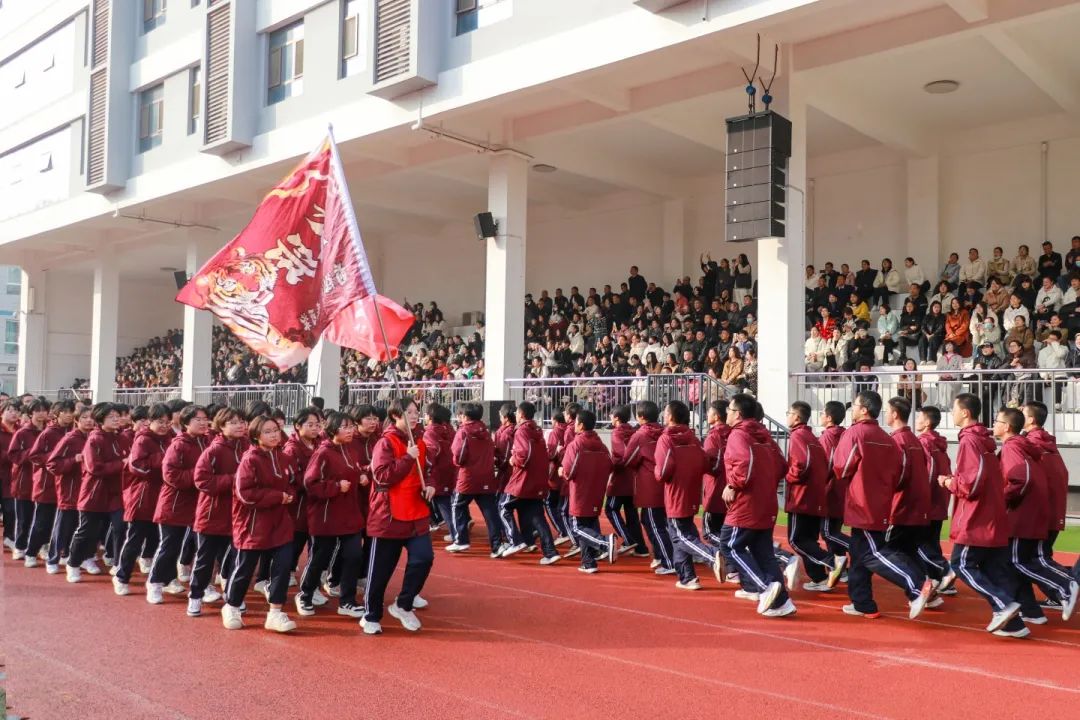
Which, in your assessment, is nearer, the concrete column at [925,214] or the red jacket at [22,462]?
the red jacket at [22,462]

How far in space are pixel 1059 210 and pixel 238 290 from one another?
15.0 metres

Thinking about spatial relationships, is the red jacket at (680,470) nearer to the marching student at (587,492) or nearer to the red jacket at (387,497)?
the marching student at (587,492)

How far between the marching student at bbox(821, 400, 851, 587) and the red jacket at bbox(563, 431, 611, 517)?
2.21 meters

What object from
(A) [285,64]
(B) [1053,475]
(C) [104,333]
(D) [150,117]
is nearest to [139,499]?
(B) [1053,475]

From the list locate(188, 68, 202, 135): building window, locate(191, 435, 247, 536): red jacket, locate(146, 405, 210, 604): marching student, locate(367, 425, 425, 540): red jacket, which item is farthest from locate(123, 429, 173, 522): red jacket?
locate(188, 68, 202, 135): building window

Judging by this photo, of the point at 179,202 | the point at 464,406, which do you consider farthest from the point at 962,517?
the point at 179,202

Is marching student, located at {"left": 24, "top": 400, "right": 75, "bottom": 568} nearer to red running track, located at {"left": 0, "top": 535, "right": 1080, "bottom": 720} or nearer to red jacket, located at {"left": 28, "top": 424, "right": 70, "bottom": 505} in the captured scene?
red jacket, located at {"left": 28, "top": 424, "right": 70, "bottom": 505}

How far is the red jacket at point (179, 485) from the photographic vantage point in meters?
7.80

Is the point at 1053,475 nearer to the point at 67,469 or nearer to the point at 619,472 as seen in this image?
the point at 619,472

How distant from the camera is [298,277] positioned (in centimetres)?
757

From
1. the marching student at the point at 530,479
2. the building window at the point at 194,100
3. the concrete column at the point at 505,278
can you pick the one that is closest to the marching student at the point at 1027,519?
the marching student at the point at 530,479

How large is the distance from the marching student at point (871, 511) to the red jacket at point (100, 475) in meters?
6.54

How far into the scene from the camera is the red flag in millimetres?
7316

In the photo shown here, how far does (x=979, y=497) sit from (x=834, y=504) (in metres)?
1.72
